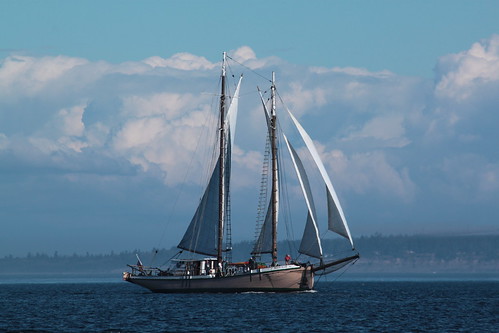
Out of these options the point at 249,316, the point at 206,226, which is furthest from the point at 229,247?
the point at 249,316

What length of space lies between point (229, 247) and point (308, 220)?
13.2m

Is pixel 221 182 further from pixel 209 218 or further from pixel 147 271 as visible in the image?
pixel 147 271

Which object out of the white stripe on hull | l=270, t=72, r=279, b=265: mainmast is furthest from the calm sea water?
l=270, t=72, r=279, b=265: mainmast

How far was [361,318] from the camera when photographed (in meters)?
79.6

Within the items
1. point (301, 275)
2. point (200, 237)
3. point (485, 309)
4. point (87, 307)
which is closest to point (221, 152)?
point (200, 237)

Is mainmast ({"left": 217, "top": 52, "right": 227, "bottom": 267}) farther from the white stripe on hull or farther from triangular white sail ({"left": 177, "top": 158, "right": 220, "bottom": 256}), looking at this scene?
the white stripe on hull

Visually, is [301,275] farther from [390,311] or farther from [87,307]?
[87,307]

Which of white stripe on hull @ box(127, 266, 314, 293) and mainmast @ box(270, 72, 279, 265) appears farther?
mainmast @ box(270, 72, 279, 265)

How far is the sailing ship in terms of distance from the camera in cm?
9987

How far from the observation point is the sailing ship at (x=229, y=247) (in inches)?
3932

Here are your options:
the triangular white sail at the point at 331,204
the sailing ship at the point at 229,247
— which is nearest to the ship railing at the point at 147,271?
the sailing ship at the point at 229,247

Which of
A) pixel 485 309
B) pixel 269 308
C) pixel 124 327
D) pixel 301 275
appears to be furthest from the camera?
pixel 301 275

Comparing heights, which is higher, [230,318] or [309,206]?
[309,206]

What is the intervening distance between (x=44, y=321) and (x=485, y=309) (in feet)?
147
